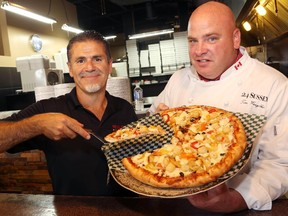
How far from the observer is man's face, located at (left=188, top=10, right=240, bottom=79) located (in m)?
1.61

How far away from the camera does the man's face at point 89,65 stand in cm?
188

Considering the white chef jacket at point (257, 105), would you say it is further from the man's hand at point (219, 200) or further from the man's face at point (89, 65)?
the man's face at point (89, 65)

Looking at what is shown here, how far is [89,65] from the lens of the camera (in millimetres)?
1868

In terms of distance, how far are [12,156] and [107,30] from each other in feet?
34.7

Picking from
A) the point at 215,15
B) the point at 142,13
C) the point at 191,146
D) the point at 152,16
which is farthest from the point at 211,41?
the point at 142,13

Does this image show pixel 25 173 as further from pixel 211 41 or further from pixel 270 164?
pixel 270 164

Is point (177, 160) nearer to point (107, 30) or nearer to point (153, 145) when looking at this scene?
point (153, 145)

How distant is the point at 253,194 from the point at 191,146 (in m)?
0.31

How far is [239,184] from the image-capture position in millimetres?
1246

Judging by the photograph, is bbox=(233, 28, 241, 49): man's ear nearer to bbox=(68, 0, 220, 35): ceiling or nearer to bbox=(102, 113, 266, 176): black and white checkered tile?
bbox=(102, 113, 266, 176): black and white checkered tile

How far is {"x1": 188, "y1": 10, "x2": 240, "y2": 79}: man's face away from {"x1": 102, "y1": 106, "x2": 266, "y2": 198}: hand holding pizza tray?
0.35 metres

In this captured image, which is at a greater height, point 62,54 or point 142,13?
point 142,13

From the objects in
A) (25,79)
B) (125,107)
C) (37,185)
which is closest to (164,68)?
(25,79)

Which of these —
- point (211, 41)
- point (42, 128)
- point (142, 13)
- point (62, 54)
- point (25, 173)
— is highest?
point (142, 13)
